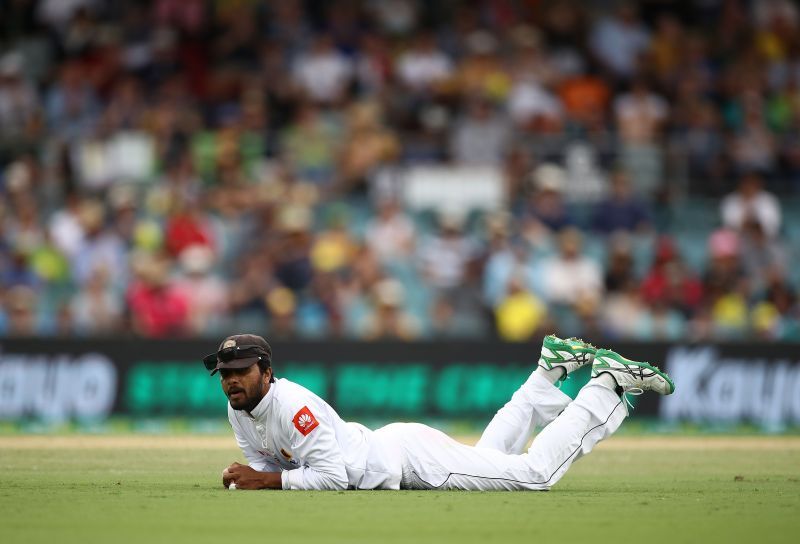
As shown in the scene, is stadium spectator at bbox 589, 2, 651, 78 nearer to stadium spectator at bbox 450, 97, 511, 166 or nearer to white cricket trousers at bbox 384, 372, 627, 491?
stadium spectator at bbox 450, 97, 511, 166

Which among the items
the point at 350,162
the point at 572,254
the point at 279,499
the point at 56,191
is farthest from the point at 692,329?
the point at 279,499

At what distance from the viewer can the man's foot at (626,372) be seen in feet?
35.1

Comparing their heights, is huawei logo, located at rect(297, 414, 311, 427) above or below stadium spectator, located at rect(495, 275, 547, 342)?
below

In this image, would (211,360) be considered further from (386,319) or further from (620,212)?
(620,212)

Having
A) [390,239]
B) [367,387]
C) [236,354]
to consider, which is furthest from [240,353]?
[390,239]

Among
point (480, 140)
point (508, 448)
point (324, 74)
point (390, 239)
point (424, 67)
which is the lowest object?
point (508, 448)

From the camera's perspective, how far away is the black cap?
9.80 m

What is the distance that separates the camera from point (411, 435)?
1032cm

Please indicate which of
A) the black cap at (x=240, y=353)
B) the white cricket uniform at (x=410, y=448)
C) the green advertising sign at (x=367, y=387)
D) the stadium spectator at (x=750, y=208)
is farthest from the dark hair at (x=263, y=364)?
the stadium spectator at (x=750, y=208)

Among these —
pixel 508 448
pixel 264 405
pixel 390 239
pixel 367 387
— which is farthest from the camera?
pixel 390 239

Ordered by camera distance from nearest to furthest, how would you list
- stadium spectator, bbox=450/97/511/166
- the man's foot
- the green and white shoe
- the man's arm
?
1. the man's arm
2. the man's foot
3. the green and white shoe
4. stadium spectator, bbox=450/97/511/166

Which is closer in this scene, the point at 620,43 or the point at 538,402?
the point at 538,402

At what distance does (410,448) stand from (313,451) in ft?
2.39

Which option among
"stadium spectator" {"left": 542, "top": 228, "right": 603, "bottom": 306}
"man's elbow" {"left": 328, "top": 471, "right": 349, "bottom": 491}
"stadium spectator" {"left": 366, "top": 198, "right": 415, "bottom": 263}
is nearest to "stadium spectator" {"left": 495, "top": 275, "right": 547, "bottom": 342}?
"stadium spectator" {"left": 542, "top": 228, "right": 603, "bottom": 306}
